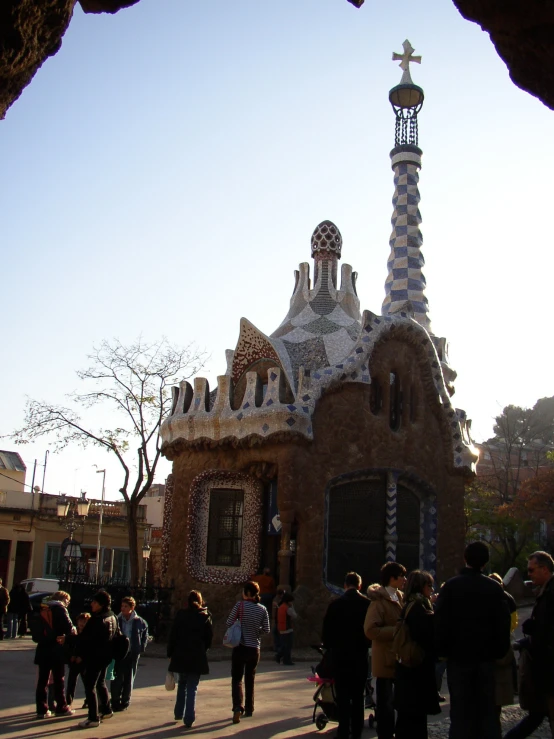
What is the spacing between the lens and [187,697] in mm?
6848

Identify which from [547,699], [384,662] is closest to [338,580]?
[384,662]

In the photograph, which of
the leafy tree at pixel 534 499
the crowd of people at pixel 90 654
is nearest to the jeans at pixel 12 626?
the crowd of people at pixel 90 654

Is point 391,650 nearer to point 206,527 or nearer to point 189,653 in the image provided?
point 189,653

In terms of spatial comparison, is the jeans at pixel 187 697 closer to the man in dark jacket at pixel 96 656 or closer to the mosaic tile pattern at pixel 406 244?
the man in dark jacket at pixel 96 656

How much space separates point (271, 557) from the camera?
14.9 metres

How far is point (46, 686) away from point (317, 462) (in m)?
7.32

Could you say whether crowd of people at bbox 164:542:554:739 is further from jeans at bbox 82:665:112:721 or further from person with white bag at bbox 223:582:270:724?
jeans at bbox 82:665:112:721

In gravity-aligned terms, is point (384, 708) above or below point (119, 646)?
below

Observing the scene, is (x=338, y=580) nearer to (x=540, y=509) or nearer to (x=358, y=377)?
(x=358, y=377)

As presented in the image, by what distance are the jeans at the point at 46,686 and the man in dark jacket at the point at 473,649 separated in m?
3.89

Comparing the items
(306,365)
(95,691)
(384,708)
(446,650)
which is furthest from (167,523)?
(446,650)

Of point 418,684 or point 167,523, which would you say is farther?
point 167,523

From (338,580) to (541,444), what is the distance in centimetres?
3135

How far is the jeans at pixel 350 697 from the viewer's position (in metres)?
6.03
